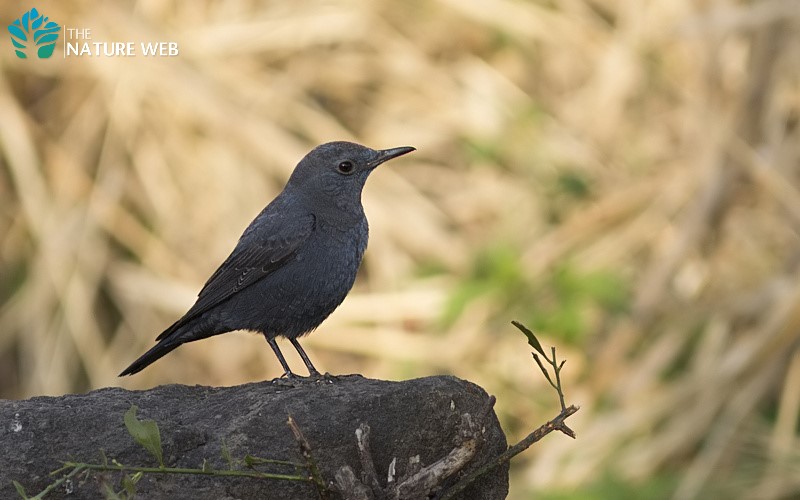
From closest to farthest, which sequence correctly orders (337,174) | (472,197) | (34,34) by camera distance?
(337,174) < (34,34) < (472,197)

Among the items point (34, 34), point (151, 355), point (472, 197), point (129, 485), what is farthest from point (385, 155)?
point (34, 34)

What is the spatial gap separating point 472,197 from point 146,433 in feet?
19.7

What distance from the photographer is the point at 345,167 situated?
4832 millimetres

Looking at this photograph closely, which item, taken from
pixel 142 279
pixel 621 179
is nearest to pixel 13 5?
pixel 142 279

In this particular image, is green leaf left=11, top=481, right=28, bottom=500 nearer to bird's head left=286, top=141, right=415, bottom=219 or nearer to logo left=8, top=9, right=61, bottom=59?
Answer: bird's head left=286, top=141, right=415, bottom=219

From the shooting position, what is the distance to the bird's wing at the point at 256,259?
4.53m

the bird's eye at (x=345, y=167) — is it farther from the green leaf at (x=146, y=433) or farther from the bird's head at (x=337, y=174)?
the green leaf at (x=146, y=433)

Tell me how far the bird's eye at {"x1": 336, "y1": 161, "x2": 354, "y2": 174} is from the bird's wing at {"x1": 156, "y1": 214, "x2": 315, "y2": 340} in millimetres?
275

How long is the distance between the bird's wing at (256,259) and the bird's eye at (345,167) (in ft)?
0.90

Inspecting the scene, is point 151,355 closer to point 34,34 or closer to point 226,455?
point 226,455

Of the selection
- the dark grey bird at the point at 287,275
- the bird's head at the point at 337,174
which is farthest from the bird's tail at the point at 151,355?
the bird's head at the point at 337,174

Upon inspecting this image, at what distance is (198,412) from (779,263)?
5590 millimetres

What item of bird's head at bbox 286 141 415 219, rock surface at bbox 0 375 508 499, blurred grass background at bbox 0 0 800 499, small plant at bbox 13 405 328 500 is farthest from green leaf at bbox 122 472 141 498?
blurred grass background at bbox 0 0 800 499

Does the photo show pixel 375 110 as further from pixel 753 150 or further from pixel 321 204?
pixel 321 204
